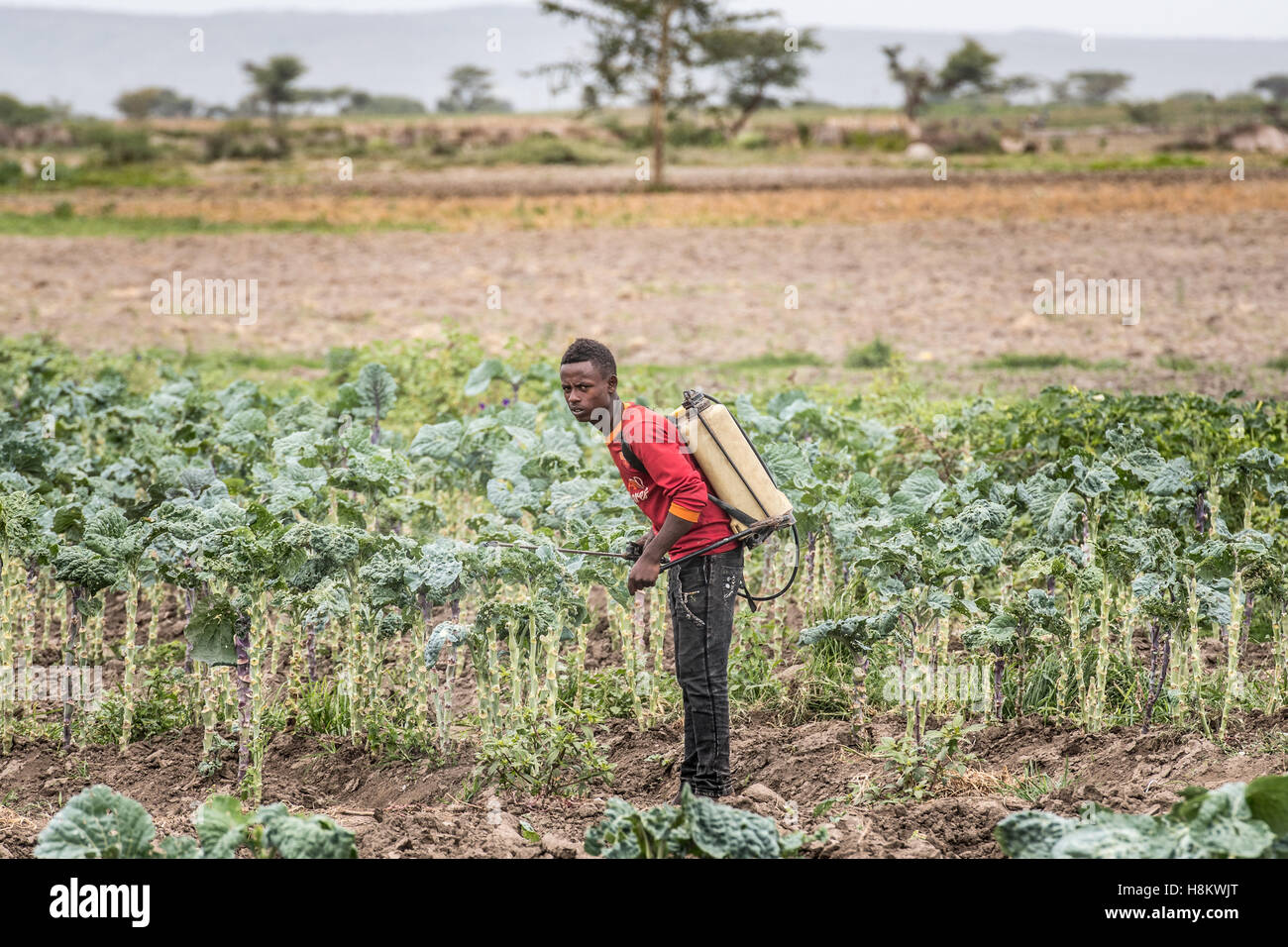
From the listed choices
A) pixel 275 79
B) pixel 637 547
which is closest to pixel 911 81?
pixel 275 79

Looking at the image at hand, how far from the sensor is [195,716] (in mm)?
5090

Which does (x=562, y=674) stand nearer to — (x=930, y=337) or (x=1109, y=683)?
(x=1109, y=683)

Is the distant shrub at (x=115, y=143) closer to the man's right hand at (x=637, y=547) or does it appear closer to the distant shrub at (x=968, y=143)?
the distant shrub at (x=968, y=143)

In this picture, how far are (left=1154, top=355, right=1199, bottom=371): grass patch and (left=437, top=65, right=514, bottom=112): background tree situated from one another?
118 metres

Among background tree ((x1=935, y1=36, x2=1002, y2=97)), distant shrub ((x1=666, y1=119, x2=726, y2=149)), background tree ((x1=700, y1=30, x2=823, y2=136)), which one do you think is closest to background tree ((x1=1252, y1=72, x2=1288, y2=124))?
background tree ((x1=935, y1=36, x2=1002, y2=97))

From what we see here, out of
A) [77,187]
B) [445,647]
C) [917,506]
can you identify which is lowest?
[445,647]

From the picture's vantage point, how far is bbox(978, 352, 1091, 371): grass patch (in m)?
Answer: 12.0

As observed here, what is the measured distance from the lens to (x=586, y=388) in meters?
4.01

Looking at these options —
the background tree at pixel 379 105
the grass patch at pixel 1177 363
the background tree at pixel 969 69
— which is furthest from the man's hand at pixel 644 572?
→ the background tree at pixel 379 105

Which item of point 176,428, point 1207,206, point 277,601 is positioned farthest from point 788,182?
point 277,601

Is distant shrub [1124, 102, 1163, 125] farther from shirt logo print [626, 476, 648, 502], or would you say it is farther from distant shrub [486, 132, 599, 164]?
shirt logo print [626, 476, 648, 502]

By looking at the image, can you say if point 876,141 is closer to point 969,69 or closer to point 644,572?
point 969,69

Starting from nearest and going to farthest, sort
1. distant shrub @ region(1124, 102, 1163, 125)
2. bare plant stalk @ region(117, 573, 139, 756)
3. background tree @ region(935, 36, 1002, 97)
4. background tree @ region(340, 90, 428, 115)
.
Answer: bare plant stalk @ region(117, 573, 139, 756), distant shrub @ region(1124, 102, 1163, 125), background tree @ region(935, 36, 1002, 97), background tree @ region(340, 90, 428, 115)
